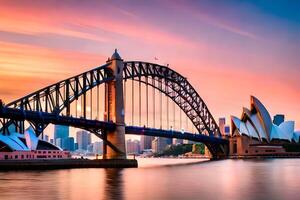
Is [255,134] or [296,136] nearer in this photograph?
[255,134]

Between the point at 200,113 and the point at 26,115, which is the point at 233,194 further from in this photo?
the point at 200,113

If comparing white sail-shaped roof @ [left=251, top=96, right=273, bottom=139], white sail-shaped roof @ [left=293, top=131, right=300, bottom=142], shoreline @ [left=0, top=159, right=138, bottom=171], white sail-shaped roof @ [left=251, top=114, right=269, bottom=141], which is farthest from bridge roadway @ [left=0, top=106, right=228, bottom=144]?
white sail-shaped roof @ [left=293, top=131, right=300, bottom=142]

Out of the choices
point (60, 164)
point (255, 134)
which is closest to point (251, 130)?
point (255, 134)

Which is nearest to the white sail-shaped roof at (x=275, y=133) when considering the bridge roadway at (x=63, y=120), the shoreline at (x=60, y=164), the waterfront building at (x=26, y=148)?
the bridge roadway at (x=63, y=120)

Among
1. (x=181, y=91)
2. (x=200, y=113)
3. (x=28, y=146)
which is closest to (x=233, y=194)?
(x=28, y=146)

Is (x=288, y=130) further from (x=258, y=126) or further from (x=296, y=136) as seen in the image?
(x=258, y=126)

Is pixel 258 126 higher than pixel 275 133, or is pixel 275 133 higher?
pixel 258 126
